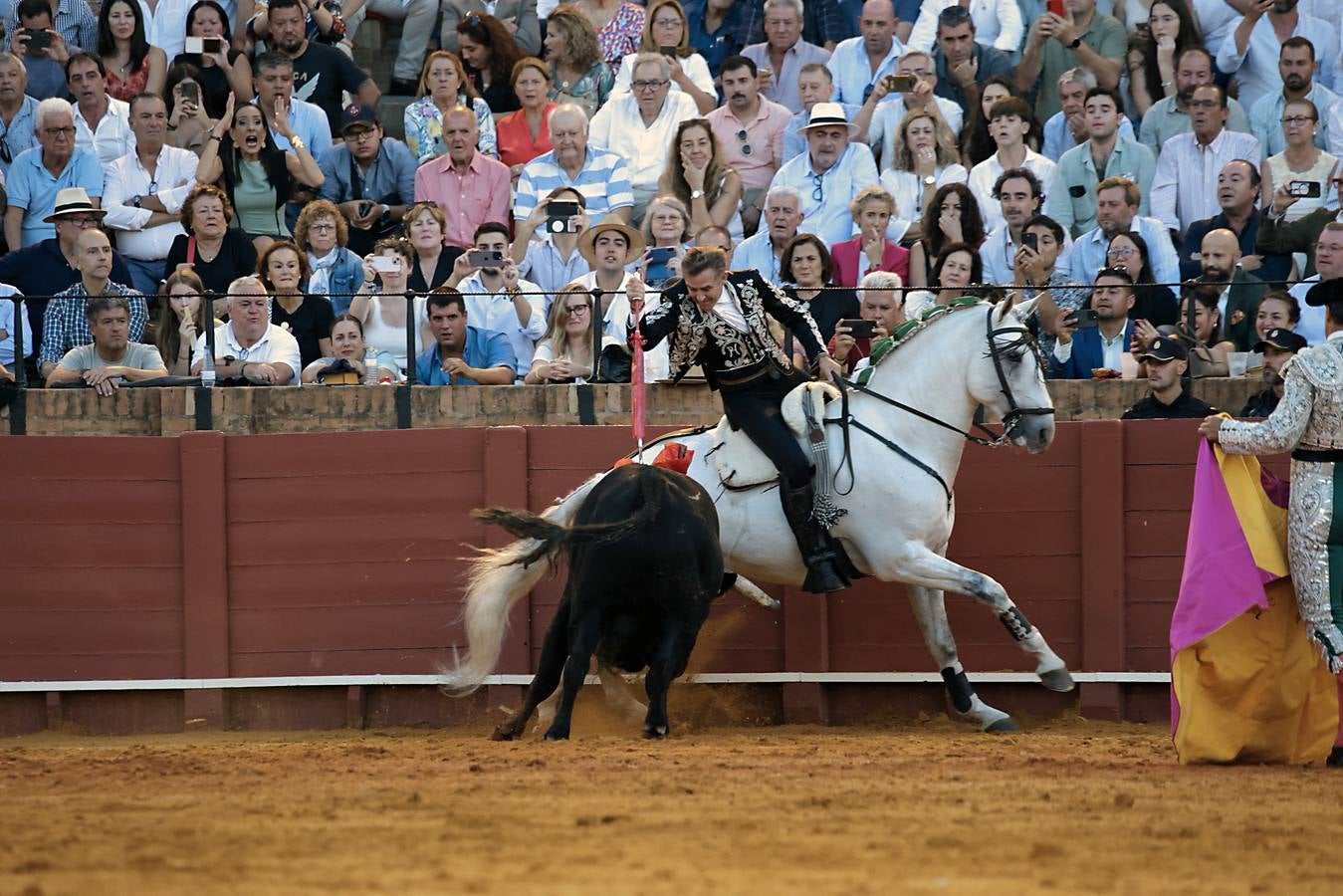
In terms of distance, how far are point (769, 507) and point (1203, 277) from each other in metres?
3.17

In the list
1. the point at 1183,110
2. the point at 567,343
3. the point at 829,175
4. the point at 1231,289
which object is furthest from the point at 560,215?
the point at 1183,110

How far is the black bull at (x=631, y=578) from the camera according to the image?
25.0ft

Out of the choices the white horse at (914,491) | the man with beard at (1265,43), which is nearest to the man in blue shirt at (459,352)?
the white horse at (914,491)

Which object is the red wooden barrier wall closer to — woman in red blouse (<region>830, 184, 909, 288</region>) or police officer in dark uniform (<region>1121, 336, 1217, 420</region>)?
police officer in dark uniform (<region>1121, 336, 1217, 420</region>)

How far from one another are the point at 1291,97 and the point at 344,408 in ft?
19.1

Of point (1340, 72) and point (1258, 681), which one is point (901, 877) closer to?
point (1258, 681)

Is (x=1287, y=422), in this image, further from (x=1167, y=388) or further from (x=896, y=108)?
(x=896, y=108)

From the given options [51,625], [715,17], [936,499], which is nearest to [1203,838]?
[936,499]

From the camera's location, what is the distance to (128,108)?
12250 millimetres

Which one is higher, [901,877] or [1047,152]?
[1047,152]

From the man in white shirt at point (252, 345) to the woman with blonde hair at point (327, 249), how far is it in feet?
2.28

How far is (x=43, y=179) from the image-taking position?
38.1 ft

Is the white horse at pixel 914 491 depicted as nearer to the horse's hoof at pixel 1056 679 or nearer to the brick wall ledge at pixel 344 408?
the horse's hoof at pixel 1056 679

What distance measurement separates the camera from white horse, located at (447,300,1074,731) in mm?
8328
